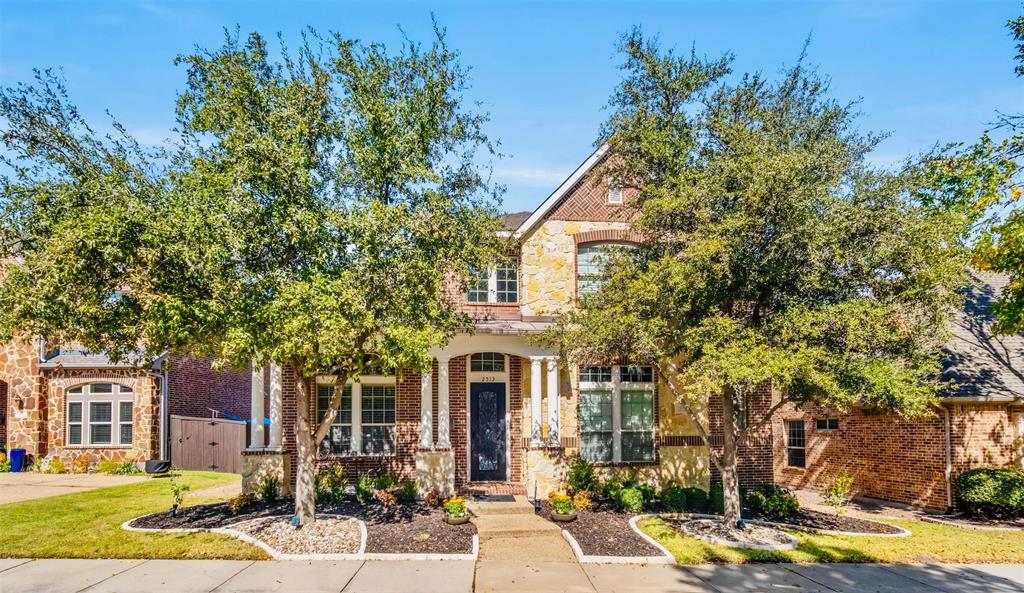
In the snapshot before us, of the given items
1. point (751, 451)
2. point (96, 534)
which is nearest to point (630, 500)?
point (751, 451)

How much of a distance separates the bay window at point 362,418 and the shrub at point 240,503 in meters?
2.09

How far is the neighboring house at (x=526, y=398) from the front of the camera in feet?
49.2

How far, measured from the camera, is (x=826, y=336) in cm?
1088

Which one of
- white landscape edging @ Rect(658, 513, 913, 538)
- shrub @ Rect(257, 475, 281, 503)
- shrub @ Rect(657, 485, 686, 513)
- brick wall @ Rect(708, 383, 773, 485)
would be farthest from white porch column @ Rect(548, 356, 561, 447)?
shrub @ Rect(257, 475, 281, 503)

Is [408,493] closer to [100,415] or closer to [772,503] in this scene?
[772,503]

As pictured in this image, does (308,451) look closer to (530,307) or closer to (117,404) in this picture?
(530,307)

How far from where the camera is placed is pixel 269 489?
13.8 metres

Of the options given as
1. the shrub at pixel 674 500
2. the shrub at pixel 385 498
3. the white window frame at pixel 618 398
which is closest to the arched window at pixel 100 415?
the shrub at pixel 385 498

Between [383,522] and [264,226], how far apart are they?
5779mm

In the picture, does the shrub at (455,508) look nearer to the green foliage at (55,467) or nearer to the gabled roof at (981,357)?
the gabled roof at (981,357)

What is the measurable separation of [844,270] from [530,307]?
7.03 m

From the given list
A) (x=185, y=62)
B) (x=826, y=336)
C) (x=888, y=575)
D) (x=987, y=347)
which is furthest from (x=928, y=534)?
(x=185, y=62)

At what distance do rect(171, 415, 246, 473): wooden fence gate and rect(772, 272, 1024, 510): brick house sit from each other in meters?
16.9

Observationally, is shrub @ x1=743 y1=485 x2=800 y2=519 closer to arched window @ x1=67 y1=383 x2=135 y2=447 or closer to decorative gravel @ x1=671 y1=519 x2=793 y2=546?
decorative gravel @ x1=671 y1=519 x2=793 y2=546
